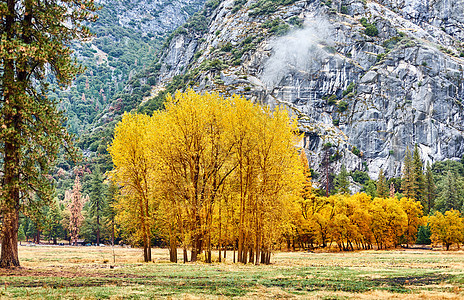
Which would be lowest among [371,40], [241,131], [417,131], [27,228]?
[27,228]

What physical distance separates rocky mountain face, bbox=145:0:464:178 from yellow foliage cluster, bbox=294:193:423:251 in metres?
80.0

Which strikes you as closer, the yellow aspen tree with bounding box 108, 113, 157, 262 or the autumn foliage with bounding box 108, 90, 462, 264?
the autumn foliage with bounding box 108, 90, 462, 264

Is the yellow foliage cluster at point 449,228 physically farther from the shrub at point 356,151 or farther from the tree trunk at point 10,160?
the shrub at point 356,151

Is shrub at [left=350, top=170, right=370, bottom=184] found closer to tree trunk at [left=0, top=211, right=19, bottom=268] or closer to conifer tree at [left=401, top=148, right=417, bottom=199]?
conifer tree at [left=401, top=148, right=417, bottom=199]

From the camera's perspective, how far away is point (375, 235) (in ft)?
262

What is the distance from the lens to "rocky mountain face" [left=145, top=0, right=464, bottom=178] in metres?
161

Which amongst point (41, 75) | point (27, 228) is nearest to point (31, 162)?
point (41, 75)

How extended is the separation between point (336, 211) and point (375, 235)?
12077mm

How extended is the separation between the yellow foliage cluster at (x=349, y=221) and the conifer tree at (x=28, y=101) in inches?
2261

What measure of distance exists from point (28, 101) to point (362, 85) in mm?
174638

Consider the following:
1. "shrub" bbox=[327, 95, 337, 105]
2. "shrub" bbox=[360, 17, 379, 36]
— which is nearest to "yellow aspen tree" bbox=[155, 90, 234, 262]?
"shrub" bbox=[327, 95, 337, 105]

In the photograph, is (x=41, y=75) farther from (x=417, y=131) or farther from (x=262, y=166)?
(x=417, y=131)

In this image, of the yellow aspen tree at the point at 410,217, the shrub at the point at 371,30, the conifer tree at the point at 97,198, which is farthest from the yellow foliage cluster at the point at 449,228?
the shrub at the point at 371,30

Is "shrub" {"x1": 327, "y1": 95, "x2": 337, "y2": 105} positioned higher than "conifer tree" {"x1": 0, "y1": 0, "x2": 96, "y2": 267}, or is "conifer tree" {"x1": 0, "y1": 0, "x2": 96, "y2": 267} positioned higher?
"shrub" {"x1": 327, "y1": 95, "x2": 337, "y2": 105}
